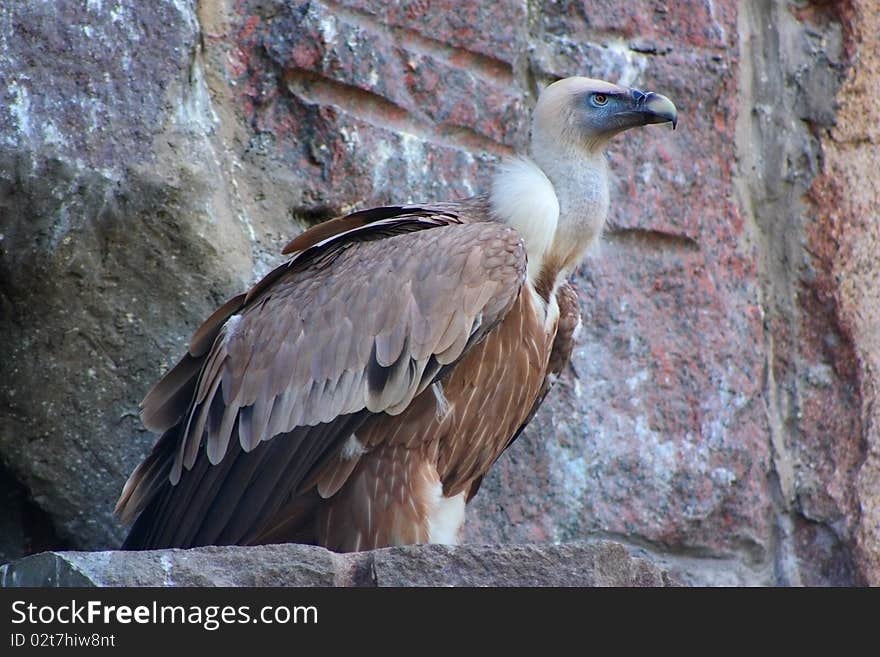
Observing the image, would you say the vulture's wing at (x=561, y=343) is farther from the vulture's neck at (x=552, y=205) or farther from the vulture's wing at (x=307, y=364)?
the vulture's wing at (x=307, y=364)

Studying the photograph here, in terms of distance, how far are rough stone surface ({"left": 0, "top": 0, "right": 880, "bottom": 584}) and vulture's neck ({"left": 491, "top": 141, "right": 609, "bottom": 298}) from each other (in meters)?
0.48

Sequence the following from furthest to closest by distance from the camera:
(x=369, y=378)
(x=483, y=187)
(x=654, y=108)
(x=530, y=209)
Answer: (x=483, y=187) < (x=654, y=108) < (x=530, y=209) < (x=369, y=378)

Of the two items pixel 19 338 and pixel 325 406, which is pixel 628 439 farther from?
pixel 19 338

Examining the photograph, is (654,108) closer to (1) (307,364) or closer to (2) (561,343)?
(2) (561,343)

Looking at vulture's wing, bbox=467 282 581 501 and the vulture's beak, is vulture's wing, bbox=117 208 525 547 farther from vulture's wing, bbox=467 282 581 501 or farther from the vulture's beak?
the vulture's beak

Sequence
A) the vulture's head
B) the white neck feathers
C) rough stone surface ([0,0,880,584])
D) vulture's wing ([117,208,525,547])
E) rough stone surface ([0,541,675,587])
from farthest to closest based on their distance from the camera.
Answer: the vulture's head, rough stone surface ([0,0,880,584]), the white neck feathers, vulture's wing ([117,208,525,547]), rough stone surface ([0,541,675,587])

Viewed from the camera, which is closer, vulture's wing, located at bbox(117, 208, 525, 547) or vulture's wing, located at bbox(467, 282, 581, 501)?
vulture's wing, located at bbox(117, 208, 525, 547)

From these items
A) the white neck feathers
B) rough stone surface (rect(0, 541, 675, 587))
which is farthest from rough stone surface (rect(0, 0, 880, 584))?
rough stone surface (rect(0, 541, 675, 587))

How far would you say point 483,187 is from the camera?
4824 millimetres

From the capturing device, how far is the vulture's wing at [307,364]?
3.89 meters

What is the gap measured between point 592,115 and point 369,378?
1.05m

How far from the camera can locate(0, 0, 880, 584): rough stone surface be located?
14.0 ft

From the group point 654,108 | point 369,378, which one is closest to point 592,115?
point 654,108

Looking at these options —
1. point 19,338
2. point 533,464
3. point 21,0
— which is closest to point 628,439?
point 533,464
